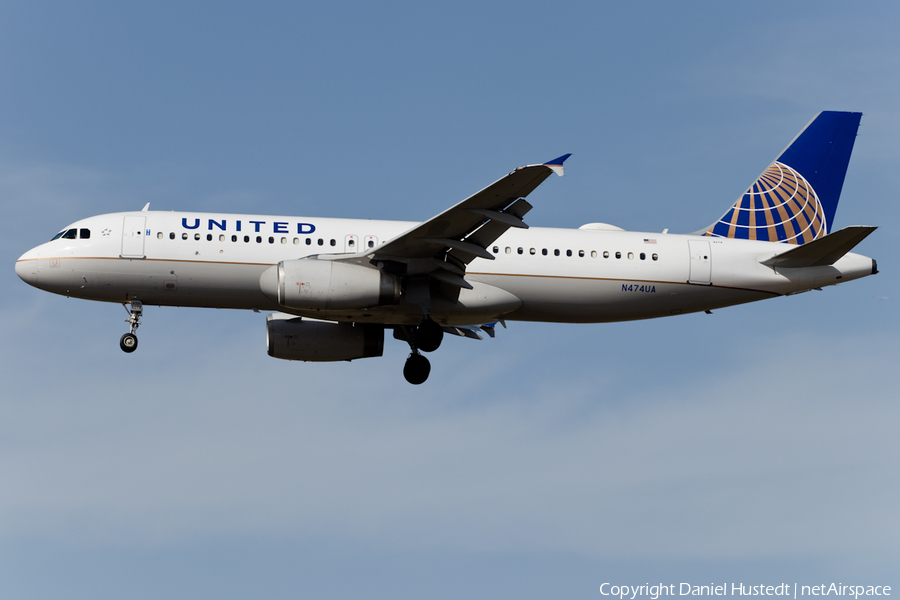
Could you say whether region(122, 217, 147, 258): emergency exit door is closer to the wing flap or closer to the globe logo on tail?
the wing flap

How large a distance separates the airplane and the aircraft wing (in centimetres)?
6

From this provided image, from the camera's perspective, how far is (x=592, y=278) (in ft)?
99.2

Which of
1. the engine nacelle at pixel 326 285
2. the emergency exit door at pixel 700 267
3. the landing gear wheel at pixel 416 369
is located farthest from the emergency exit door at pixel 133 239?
the emergency exit door at pixel 700 267

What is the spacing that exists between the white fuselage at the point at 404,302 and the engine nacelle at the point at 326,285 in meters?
0.76

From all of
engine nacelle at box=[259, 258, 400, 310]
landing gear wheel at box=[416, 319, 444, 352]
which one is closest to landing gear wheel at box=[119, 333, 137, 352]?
engine nacelle at box=[259, 258, 400, 310]

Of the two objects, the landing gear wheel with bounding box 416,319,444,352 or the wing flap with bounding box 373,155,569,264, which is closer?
the wing flap with bounding box 373,155,569,264

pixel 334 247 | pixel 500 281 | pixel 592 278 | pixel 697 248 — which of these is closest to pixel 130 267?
pixel 334 247

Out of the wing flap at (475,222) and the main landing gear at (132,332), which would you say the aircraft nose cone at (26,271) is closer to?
the main landing gear at (132,332)

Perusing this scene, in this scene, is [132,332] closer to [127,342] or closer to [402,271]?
[127,342]

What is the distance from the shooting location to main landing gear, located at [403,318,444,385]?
30.0m

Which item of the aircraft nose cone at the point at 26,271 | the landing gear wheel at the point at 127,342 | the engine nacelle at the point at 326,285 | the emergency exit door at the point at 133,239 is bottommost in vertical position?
the landing gear wheel at the point at 127,342

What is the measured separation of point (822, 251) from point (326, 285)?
549 inches

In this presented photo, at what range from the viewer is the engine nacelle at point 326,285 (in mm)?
27281

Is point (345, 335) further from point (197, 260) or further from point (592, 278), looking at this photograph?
point (592, 278)
